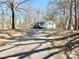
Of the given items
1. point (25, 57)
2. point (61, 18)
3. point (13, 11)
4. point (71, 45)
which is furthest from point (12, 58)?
point (61, 18)

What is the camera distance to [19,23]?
7675 cm

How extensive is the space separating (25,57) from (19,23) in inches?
2597

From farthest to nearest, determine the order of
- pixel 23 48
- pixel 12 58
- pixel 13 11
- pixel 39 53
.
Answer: pixel 13 11 < pixel 23 48 < pixel 39 53 < pixel 12 58

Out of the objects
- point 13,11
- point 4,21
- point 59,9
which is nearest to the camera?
point 13,11

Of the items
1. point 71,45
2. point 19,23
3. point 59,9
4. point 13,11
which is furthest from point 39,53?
point 19,23

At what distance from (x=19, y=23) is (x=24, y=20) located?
84.3 inches

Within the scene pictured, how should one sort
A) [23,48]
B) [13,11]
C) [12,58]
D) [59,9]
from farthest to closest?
[59,9]
[13,11]
[23,48]
[12,58]

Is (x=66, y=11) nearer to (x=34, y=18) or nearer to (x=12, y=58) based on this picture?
(x=34, y=18)

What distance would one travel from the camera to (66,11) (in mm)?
53688

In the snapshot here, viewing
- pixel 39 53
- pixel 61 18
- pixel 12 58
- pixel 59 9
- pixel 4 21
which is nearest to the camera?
pixel 12 58

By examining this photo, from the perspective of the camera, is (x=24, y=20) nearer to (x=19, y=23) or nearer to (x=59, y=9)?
(x=19, y=23)

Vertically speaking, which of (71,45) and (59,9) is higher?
(59,9)

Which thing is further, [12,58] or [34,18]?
[34,18]

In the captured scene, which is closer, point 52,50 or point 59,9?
point 52,50
